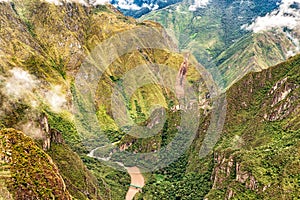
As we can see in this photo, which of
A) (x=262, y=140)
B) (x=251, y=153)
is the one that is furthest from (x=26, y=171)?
(x=262, y=140)

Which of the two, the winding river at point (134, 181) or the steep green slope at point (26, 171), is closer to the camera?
the steep green slope at point (26, 171)

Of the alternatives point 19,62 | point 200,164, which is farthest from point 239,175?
point 19,62

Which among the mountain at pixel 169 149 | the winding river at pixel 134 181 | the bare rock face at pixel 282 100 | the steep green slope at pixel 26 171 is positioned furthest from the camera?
the winding river at pixel 134 181

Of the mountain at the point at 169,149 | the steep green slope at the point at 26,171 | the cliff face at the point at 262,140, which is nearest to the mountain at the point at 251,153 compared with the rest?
the cliff face at the point at 262,140

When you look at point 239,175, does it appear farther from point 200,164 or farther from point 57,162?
point 57,162

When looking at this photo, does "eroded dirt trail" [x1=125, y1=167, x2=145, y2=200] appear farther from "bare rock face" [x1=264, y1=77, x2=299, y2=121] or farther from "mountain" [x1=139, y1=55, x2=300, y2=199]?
"bare rock face" [x1=264, y1=77, x2=299, y2=121]

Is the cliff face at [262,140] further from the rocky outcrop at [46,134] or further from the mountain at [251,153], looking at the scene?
the rocky outcrop at [46,134]

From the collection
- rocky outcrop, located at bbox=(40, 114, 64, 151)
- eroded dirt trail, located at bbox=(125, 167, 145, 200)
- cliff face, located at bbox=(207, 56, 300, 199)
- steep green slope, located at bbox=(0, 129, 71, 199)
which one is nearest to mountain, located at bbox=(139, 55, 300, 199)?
cliff face, located at bbox=(207, 56, 300, 199)
